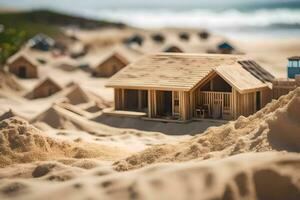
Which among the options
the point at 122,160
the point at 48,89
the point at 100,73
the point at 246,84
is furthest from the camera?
the point at 100,73

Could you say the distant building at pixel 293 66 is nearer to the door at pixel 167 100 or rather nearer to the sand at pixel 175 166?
the door at pixel 167 100

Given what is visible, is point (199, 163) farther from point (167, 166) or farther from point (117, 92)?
point (117, 92)

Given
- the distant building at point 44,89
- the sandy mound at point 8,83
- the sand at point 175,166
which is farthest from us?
the sandy mound at point 8,83

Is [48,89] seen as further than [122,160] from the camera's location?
Yes

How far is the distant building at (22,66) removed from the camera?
4028 centimetres

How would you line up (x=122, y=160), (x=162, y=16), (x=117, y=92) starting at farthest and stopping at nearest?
(x=162, y=16) < (x=117, y=92) < (x=122, y=160)

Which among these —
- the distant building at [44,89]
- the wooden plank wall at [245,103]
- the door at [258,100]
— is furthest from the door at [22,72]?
the wooden plank wall at [245,103]

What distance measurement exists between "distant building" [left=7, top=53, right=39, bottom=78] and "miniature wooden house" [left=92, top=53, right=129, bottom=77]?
10.2ft

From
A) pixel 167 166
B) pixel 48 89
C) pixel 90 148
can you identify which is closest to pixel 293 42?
pixel 48 89

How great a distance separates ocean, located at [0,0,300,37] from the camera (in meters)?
90.1

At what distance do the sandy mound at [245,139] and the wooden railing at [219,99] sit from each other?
22.2ft

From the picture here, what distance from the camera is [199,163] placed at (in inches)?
494

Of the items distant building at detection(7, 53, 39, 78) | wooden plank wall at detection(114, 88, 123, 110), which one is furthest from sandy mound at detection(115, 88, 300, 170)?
distant building at detection(7, 53, 39, 78)

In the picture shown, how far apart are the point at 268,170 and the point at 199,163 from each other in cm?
119
